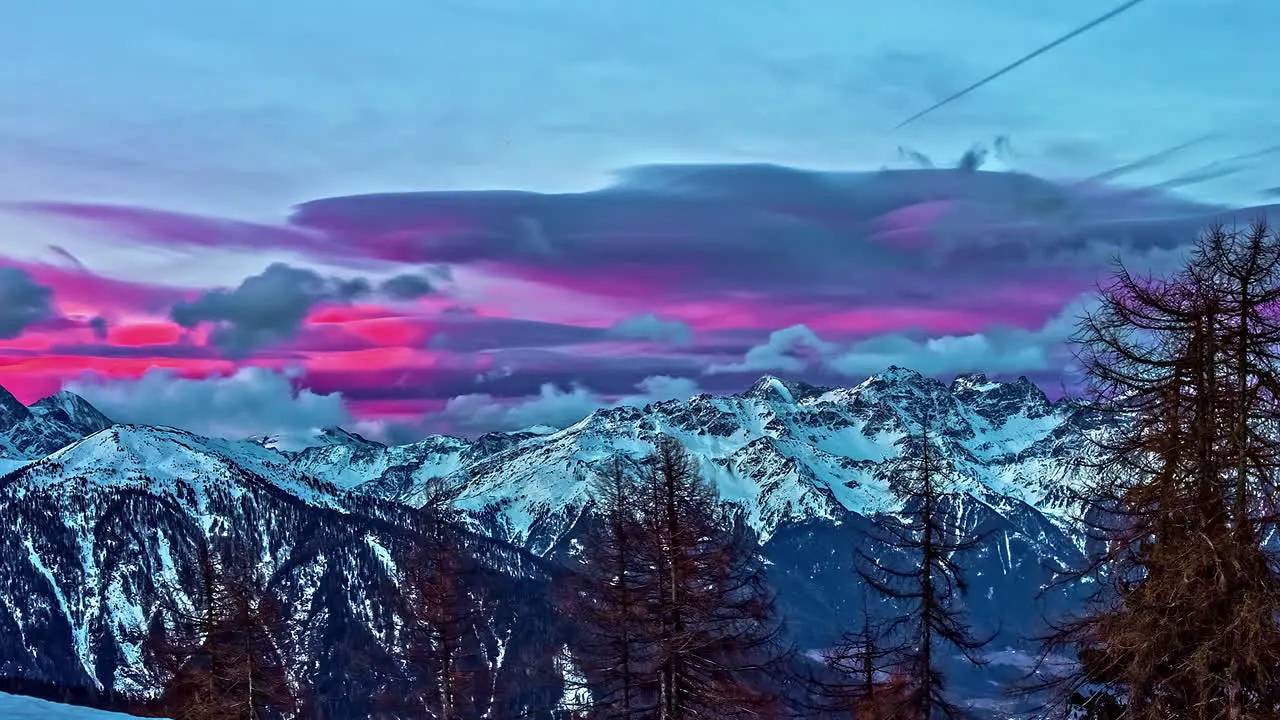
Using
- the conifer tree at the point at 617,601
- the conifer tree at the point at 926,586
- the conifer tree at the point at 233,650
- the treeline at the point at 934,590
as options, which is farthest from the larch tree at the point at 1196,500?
the conifer tree at the point at 233,650

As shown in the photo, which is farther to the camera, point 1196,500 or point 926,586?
point 926,586

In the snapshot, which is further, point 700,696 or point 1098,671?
point 700,696

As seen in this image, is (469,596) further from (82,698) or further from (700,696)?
(82,698)

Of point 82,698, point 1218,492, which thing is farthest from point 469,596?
point 82,698

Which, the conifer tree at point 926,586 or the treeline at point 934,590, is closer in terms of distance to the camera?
the treeline at point 934,590

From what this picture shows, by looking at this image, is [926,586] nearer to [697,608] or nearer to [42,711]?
[697,608]

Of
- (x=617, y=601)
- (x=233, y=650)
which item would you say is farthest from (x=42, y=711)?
(x=233, y=650)

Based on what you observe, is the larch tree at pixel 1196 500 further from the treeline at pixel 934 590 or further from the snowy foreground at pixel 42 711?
the snowy foreground at pixel 42 711

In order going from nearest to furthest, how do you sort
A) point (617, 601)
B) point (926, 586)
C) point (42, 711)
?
point (42, 711) → point (926, 586) → point (617, 601)
